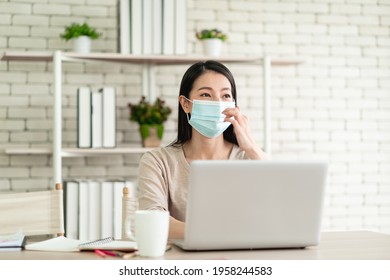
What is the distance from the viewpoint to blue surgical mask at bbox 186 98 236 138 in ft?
7.54

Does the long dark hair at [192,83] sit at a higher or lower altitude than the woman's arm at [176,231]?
higher

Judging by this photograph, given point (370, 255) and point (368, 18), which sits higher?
point (368, 18)

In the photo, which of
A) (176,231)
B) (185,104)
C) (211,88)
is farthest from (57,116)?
(176,231)

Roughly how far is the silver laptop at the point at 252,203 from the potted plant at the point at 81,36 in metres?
2.08

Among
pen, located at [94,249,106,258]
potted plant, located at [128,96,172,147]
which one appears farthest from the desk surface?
potted plant, located at [128,96,172,147]

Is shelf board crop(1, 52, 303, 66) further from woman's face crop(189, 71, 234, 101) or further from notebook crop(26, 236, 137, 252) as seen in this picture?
notebook crop(26, 236, 137, 252)

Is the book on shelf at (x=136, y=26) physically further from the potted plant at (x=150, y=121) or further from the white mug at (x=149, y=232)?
the white mug at (x=149, y=232)

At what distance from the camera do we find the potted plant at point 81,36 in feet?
11.2

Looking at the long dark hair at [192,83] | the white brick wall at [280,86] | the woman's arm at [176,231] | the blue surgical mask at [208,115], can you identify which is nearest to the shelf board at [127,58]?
the white brick wall at [280,86]
